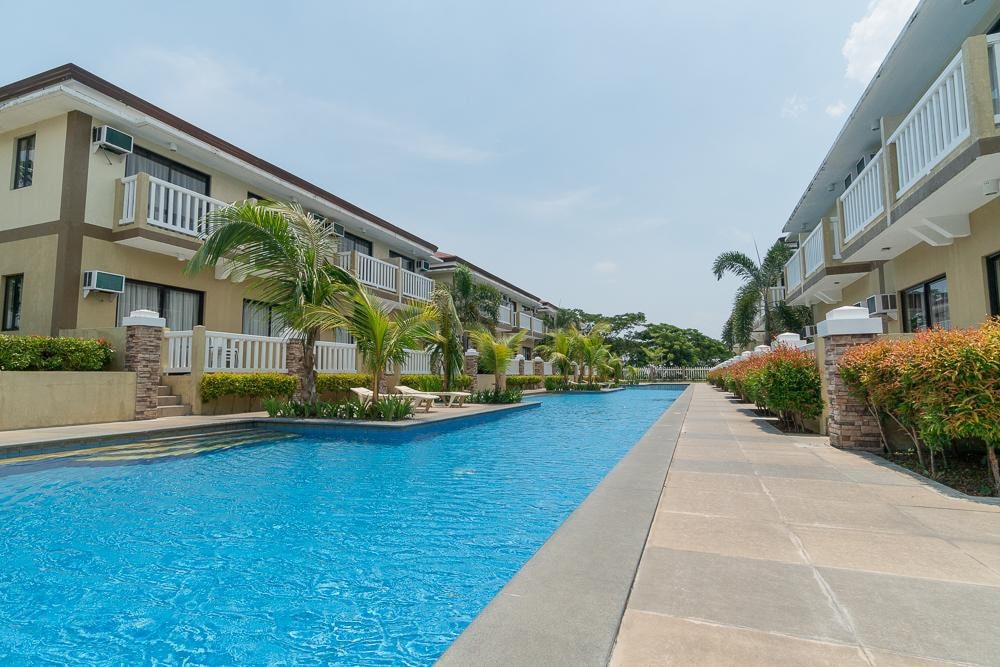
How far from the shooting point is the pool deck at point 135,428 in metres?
6.81

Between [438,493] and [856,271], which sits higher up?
[856,271]

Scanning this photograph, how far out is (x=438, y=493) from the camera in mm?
5125

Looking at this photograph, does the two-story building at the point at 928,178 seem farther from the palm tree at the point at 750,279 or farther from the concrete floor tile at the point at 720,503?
the palm tree at the point at 750,279

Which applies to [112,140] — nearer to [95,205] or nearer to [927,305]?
[95,205]

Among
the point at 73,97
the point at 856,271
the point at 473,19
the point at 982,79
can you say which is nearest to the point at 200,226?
the point at 73,97

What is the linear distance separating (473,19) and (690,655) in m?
11.9

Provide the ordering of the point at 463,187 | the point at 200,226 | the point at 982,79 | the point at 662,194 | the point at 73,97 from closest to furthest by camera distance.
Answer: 1. the point at 982,79
2. the point at 73,97
3. the point at 200,226
4. the point at 662,194
5. the point at 463,187

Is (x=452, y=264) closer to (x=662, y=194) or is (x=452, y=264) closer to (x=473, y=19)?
(x=662, y=194)

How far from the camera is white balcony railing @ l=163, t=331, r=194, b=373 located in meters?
10.8

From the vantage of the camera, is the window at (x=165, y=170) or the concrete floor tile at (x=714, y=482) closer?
the concrete floor tile at (x=714, y=482)

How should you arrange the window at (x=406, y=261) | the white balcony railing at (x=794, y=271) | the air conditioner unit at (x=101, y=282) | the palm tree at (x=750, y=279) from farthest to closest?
the window at (x=406, y=261)
the palm tree at (x=750, y=279)
the white balcony railing at (x=794, y=271)
the air conditioner unit at (x=101, y=282)

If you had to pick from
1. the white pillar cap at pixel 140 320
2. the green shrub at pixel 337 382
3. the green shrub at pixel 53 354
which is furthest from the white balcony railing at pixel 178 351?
the green shrub at pixel 337 382

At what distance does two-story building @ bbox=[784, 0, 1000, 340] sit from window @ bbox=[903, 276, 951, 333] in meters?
0.02

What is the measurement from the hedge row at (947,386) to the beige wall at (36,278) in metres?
14.8
